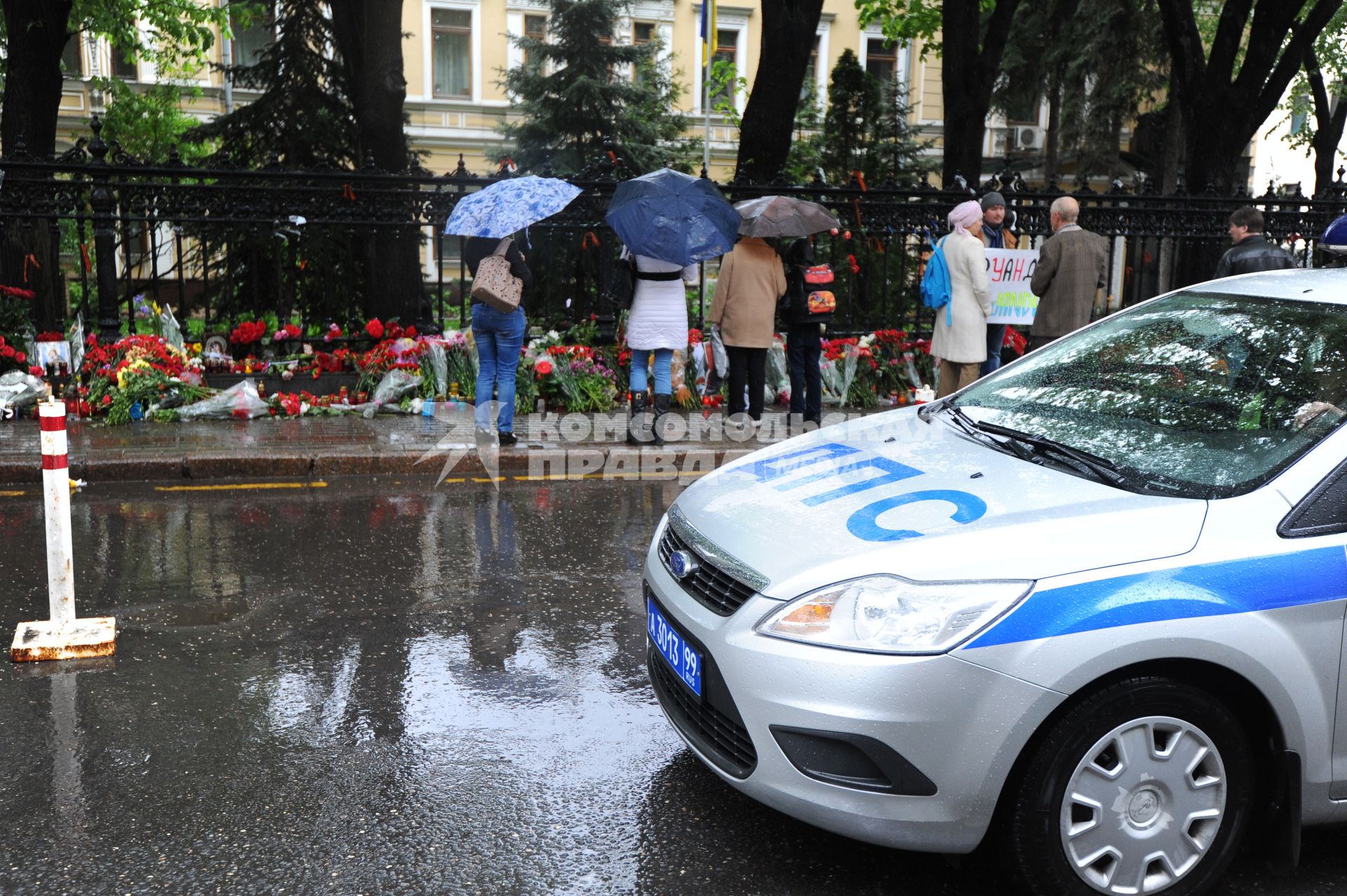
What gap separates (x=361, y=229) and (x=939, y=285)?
5.57 meters

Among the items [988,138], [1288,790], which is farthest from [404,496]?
[988,138]

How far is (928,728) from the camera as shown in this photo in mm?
2988

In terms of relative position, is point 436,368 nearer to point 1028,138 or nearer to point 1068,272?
point 1068,272

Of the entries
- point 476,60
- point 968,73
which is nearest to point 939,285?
point 968,73

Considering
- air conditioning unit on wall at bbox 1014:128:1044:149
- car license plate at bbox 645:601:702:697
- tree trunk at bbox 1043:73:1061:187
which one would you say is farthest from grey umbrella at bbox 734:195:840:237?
air conditioning unit on wall at bbox 1014:128:1044:149

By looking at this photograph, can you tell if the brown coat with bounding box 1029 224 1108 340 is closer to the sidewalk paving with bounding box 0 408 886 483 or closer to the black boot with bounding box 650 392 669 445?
the sidewalk paving with bounding box 0 408 886 483

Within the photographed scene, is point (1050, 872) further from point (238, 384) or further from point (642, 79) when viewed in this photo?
point (642, 79)

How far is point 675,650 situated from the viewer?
3621mm

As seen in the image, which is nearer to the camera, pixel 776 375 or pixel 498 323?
pixel 498 323

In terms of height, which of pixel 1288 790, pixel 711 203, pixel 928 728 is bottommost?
pixel 1288 790

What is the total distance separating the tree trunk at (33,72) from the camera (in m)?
13.4

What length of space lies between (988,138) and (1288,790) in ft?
129

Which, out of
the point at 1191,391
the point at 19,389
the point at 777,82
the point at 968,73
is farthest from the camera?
the point at 968,73

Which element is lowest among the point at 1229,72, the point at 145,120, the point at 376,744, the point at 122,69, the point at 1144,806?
the point at 376,744
